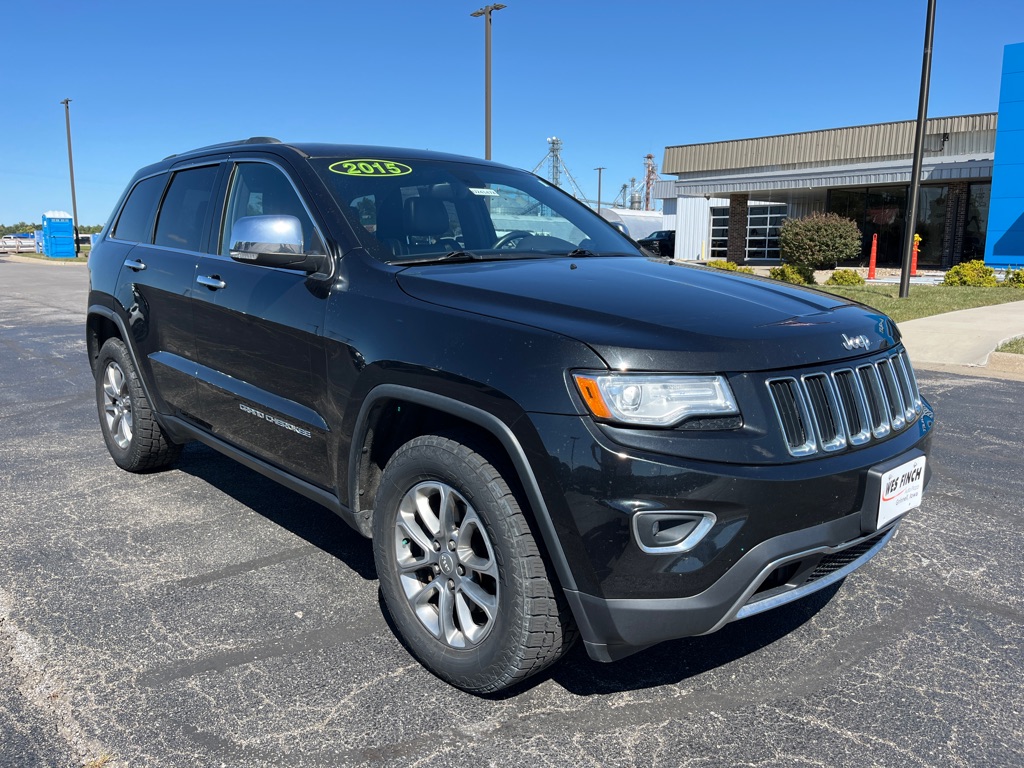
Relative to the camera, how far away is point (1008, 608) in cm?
342

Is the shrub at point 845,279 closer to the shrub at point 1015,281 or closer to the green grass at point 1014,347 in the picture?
the shrub at point 1015,281

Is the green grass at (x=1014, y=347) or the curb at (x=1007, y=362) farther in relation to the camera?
the green grass at (x=1014, y=347)

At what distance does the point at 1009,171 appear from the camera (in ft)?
77.0

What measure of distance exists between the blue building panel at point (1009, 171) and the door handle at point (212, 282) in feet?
80.7

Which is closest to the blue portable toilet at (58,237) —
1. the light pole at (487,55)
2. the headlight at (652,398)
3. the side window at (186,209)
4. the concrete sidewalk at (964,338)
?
the light pole at (487,55)

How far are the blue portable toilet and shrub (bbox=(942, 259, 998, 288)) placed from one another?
136 ft

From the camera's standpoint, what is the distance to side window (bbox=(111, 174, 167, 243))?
484 cm

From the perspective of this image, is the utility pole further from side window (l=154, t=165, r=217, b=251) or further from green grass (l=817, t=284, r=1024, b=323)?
side window (l=154, t=165, r=217, b=251)

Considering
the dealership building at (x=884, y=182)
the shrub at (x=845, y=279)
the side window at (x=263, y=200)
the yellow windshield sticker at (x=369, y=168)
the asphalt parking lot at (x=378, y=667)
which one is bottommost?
the asphalt parking lot at (x=378, y=667)

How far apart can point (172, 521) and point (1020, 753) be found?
3793mm

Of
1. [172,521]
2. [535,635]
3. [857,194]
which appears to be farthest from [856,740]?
[857,194]

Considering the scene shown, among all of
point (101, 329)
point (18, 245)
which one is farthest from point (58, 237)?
point (101, 329)

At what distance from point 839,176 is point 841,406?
30143 mm

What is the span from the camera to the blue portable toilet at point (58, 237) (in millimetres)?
44688
